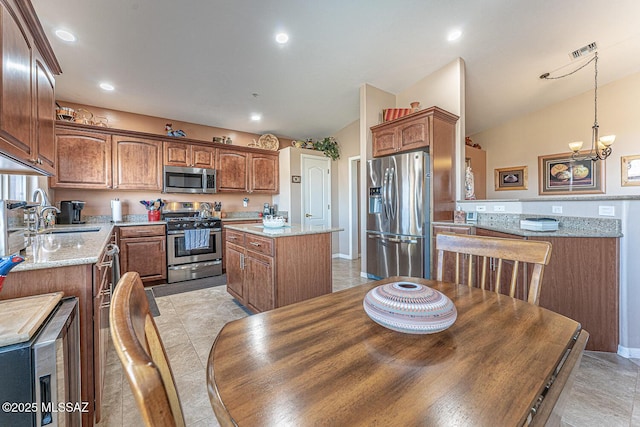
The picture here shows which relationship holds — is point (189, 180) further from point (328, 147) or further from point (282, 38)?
point (328, 147)

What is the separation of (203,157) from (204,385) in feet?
11.9

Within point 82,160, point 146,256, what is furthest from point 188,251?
point 82,160

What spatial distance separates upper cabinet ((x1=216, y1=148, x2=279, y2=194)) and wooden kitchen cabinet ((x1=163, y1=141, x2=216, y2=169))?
0.15 m

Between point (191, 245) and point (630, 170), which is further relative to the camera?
point (630, 170)

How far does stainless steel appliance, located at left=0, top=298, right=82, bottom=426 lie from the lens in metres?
0.83

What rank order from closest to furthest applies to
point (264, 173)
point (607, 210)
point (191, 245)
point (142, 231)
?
point (607, 210), point (142, 231), point (191, 245), point (264, 173)

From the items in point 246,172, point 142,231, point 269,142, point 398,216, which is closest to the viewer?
point 398,216

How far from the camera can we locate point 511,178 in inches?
223

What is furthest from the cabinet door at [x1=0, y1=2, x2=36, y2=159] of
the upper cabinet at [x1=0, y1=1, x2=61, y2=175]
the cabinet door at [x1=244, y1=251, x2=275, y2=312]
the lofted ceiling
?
the cabinet door at [x1=244, y1=251, x2=275, y2=312]

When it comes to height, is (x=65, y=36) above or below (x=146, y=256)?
above

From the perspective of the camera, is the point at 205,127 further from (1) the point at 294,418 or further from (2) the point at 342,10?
(1) the point at 294,418

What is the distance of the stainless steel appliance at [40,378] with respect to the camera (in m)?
0.83

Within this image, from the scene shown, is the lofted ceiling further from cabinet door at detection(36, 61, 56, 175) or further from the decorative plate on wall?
cabinet door at detection(36, 61, 56, 175)

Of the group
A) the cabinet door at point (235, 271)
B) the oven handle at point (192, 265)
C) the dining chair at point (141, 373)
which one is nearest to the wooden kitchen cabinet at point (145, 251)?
the oven handle at point (192, 265)
